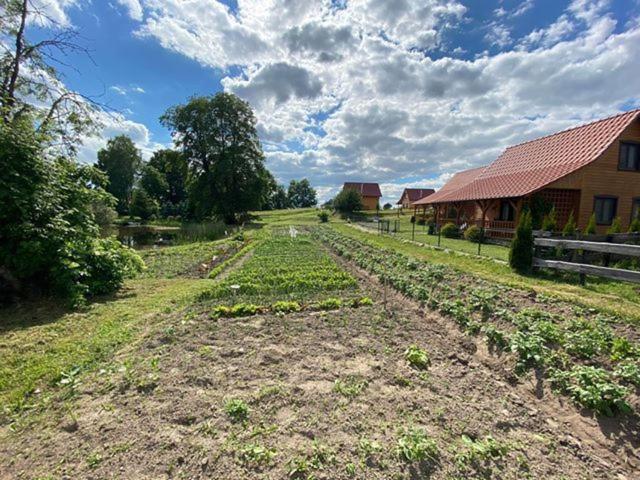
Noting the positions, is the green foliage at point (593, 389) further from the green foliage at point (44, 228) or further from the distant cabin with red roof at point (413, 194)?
the distant cabin with red roof at point (413, 194)

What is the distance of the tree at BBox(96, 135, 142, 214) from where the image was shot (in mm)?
54375

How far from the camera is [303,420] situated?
288 centimetres

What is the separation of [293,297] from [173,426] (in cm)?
409

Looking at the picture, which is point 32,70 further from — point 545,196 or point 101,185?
point 545,196

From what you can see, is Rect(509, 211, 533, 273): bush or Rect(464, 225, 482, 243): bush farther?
Rect(464, 225, 482, 243): bush

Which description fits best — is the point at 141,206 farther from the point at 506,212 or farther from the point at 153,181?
the point at 506,212

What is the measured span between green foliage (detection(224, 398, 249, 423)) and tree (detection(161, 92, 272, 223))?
3414cm

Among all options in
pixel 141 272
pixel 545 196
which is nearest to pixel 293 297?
pixel 141 272

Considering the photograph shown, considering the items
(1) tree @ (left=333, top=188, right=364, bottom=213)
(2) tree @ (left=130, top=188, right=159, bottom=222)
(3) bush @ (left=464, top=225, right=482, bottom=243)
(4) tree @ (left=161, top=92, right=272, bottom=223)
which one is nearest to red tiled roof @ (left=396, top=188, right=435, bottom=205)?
(1) tree @ (left=333, top=188, right=364, bottom=213)

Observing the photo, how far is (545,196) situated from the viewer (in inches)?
630

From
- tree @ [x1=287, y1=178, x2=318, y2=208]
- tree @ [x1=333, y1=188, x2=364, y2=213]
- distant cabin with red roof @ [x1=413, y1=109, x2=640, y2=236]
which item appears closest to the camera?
distant cabin with red roof @ [x1=413, y1=109, x2=640, y2=236]

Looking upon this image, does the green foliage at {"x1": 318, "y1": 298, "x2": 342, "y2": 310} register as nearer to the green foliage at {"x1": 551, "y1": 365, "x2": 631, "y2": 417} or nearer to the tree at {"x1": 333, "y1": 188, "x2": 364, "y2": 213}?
the green foliage at {"x1": 551, "y1": 365, "x2": 631, "y2": 417}

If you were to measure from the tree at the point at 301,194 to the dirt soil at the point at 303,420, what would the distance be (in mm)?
96383

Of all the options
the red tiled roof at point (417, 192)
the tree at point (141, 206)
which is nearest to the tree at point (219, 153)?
the tree at point (141, 206)
